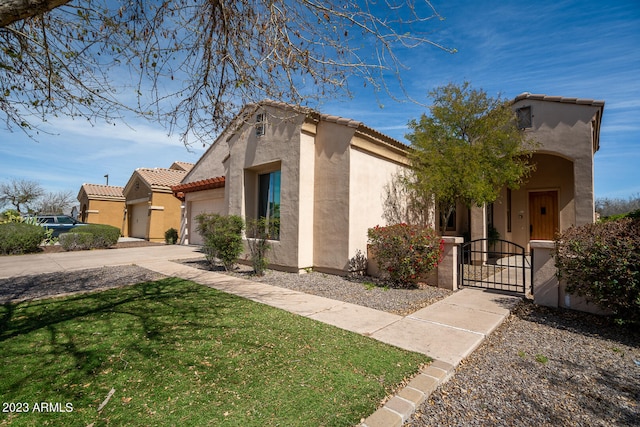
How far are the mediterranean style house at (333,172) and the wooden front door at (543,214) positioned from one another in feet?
1.83

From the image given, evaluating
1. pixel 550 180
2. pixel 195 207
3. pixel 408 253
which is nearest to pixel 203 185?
pixel 195 207

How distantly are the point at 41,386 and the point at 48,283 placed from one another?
660cm

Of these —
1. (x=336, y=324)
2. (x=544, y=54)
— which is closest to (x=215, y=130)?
(x=336, y=324)

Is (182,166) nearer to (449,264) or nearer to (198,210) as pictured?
(198,210)

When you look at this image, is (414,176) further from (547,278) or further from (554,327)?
(554,327)

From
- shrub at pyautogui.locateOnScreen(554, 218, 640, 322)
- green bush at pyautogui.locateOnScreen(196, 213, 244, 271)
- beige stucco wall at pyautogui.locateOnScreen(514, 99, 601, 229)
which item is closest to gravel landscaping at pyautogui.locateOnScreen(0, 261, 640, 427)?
shrub at pyautogui.locateOnScreen(554, 218, 640, 322)

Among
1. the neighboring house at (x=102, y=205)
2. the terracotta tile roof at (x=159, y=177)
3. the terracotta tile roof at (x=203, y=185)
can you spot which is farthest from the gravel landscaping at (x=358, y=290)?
the neighboring house at (x=102, y=205)

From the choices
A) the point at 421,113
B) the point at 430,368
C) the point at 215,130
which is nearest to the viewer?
the point at 430,368

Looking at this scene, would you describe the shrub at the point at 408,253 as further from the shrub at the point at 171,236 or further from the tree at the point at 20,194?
the tree at the point at 20,194

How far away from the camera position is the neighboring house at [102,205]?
2527cm

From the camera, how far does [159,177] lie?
856 inches

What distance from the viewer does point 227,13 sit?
17.1ft

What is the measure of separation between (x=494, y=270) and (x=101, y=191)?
98.0ft

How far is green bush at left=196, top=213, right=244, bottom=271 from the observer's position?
367 inches
